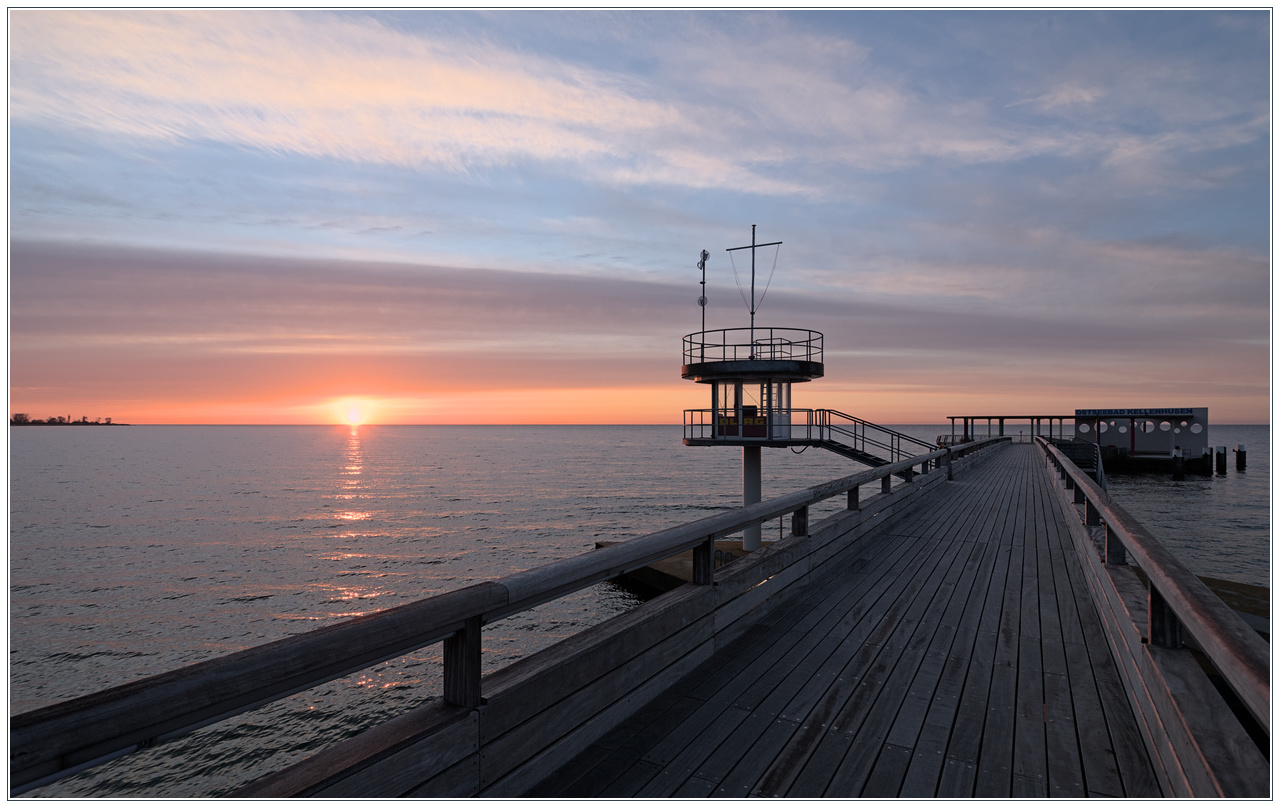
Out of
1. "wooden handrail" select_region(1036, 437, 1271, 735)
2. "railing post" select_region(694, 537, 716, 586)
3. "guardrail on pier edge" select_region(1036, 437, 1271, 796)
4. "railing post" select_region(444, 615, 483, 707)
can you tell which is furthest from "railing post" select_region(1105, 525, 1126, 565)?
"railing post" select_region(444, 615, 483, 707)

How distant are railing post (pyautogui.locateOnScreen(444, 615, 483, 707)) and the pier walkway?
64 cm

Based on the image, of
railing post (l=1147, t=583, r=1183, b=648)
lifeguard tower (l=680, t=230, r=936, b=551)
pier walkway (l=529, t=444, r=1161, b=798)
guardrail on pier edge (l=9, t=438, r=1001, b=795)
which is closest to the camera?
guardrail on pier edge (l=9, t=438, r=1001, b=795)

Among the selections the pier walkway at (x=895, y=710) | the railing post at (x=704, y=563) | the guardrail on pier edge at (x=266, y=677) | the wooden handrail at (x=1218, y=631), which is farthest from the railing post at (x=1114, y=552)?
the guardrail on pier edge at (x=266, y=677)

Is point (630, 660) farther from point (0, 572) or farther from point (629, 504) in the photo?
point (629, 504)

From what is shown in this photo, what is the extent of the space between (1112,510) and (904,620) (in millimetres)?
1942

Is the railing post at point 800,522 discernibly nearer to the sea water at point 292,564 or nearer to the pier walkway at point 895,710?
the pier walkway at point 895,710

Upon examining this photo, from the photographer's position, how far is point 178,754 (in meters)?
11.3

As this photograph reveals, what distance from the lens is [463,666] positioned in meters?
2.78

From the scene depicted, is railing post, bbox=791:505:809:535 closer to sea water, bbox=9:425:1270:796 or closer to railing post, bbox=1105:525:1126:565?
railing post, bbox=1105:525:1126:565

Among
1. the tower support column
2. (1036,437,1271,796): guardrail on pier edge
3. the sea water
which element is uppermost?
(1036,437,1271,796): guardrail on pier edge

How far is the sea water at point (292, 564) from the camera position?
496 inches

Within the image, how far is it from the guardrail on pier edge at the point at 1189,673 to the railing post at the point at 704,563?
98.4 inches

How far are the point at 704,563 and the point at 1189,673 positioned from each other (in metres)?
2.73

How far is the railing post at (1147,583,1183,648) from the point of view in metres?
3.58
